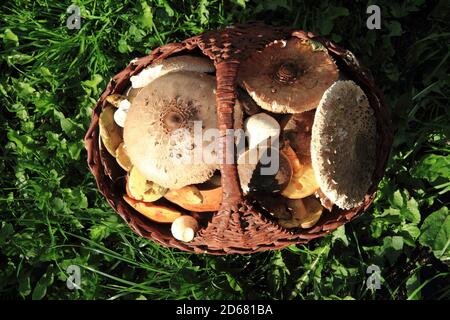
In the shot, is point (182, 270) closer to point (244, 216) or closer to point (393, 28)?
point (244, 216)

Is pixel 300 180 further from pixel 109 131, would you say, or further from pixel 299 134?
pixel 109 131

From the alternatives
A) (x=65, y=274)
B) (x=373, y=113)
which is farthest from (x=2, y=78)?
(x=373, y=113)

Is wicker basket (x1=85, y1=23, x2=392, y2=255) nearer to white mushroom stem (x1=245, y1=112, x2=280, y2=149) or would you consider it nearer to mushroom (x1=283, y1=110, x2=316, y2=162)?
white mushroom stem (x1=245, y1=112, x2=280, y2=149)

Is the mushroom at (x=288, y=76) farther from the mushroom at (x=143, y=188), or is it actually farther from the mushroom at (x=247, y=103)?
the mushroom at (x=143, y=188)

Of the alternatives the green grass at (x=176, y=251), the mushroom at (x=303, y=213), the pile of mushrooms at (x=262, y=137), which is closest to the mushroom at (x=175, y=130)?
the pile of mushrooms at (x=262, y=137)

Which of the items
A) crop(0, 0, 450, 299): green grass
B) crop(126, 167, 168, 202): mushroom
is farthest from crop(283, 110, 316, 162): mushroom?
crop(0, 0, 450, 299): green grass

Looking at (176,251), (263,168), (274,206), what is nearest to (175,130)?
(263,168)
